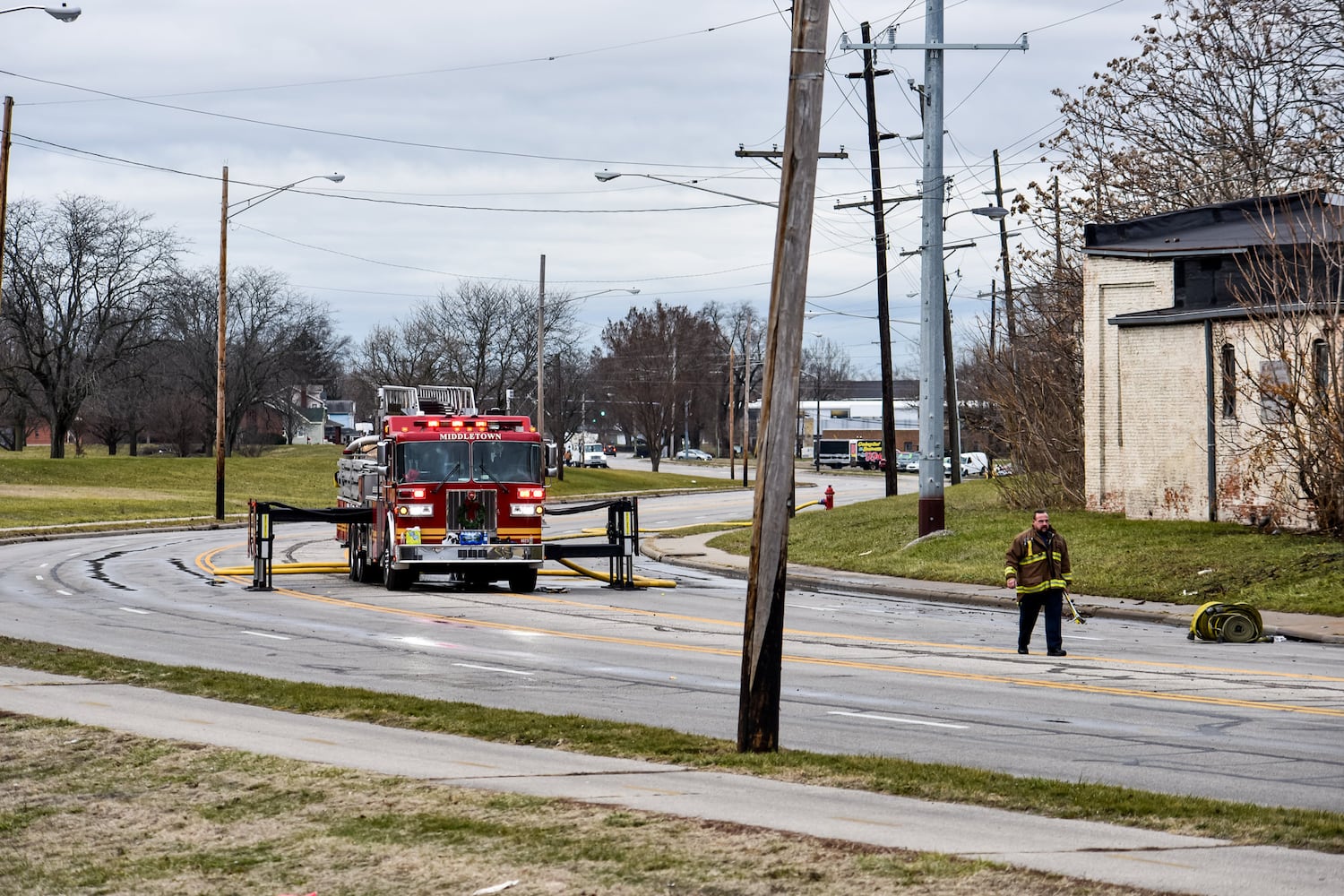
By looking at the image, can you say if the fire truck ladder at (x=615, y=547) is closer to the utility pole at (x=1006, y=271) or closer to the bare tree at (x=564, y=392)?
the utility pole at (x=1006, y=271)

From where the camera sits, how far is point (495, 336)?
284 feet

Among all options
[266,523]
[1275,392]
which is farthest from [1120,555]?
[266,523]

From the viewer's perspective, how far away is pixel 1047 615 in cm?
1688

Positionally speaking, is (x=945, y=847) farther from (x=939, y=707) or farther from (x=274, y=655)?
(x=274, y=655)

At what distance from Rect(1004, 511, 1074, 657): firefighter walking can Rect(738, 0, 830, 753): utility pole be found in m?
7.87

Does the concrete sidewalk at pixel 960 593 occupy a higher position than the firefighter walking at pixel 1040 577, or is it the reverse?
the firefighter walking at pixel 1040 577

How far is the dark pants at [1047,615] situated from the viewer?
1683cm

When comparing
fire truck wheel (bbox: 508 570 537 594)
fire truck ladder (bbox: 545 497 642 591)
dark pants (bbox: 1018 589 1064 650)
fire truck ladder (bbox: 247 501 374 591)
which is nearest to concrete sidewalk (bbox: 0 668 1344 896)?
dark pants (bbox: 1018 589 1064 650)

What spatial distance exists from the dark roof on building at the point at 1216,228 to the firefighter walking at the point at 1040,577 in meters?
14.0

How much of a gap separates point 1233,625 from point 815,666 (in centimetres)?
640

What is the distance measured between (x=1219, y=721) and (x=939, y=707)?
2241 mm

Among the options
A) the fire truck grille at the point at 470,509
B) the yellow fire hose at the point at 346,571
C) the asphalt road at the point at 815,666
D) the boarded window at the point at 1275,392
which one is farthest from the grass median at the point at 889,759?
the fire truck grille at the point at 470,509

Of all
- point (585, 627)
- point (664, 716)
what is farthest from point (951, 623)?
point (664, 716)

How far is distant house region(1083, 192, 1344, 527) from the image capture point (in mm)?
27281
